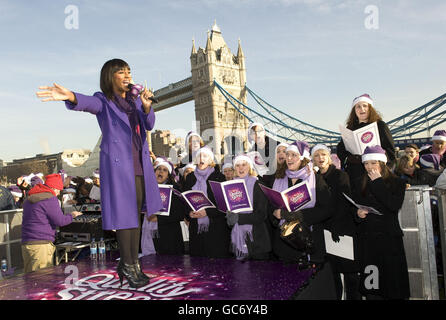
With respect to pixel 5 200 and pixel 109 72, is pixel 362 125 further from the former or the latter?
pixel 5 200

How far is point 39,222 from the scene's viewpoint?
13.4 ft

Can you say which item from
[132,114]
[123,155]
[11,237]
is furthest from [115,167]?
[11,237]

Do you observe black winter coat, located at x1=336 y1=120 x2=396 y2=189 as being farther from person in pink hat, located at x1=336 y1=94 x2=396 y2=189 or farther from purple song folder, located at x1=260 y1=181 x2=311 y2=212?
purple song folder, located at x1=260 y1=181 x2=311 y2=212

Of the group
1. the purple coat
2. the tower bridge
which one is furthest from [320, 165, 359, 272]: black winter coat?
the tower bridge

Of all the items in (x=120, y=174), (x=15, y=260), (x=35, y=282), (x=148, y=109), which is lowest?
(x=15, y=260)

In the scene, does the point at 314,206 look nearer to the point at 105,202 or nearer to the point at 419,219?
the point at 419,219

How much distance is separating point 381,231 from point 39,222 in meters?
3.53

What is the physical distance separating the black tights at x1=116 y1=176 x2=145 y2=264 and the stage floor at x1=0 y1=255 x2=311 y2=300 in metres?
0.25

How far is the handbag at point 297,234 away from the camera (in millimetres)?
2824

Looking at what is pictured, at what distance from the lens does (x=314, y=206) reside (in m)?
3.25

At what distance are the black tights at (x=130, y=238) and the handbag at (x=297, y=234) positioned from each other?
1101 mm
